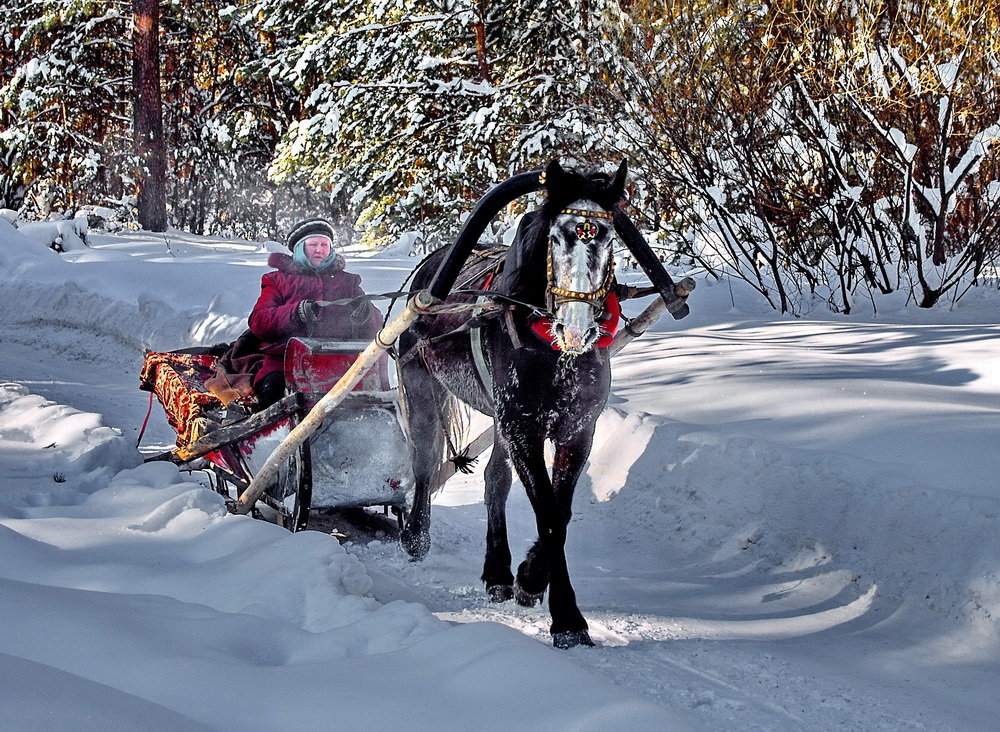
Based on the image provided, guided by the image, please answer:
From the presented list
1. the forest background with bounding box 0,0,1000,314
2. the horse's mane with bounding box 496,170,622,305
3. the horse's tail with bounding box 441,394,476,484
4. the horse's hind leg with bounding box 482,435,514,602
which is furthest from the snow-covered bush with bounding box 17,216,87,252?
the horse's mane with bounding box 496,170,622,305

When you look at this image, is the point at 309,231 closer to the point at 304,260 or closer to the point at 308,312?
the point at 304,260

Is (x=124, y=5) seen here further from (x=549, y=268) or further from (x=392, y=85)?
(x=549, y=268)

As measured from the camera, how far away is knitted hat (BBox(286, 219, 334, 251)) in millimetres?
5773

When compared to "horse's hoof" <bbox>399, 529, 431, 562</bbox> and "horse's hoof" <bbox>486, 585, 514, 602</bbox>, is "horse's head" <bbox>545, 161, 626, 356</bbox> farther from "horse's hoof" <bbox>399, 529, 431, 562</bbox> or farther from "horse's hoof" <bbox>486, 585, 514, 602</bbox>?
"horse's hoof" <bbox>399, 529, 431, 562</bbox>

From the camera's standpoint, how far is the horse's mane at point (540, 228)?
142 inches

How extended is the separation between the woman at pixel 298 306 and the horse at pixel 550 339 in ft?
4.01

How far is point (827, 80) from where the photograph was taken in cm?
1027

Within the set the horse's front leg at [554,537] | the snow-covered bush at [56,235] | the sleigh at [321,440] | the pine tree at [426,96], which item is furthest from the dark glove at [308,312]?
the snow-covered bush at [56,235]

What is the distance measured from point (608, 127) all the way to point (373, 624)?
10652 millimetres

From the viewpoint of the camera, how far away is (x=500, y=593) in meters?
4.41

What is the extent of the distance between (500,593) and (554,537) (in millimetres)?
709

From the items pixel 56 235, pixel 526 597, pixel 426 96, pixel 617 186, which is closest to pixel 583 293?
pixel 617 186

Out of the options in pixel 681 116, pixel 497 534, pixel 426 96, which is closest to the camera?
pixel 497 534

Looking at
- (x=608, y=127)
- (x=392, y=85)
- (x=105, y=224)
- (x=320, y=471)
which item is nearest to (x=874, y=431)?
(x=320, y=471)
